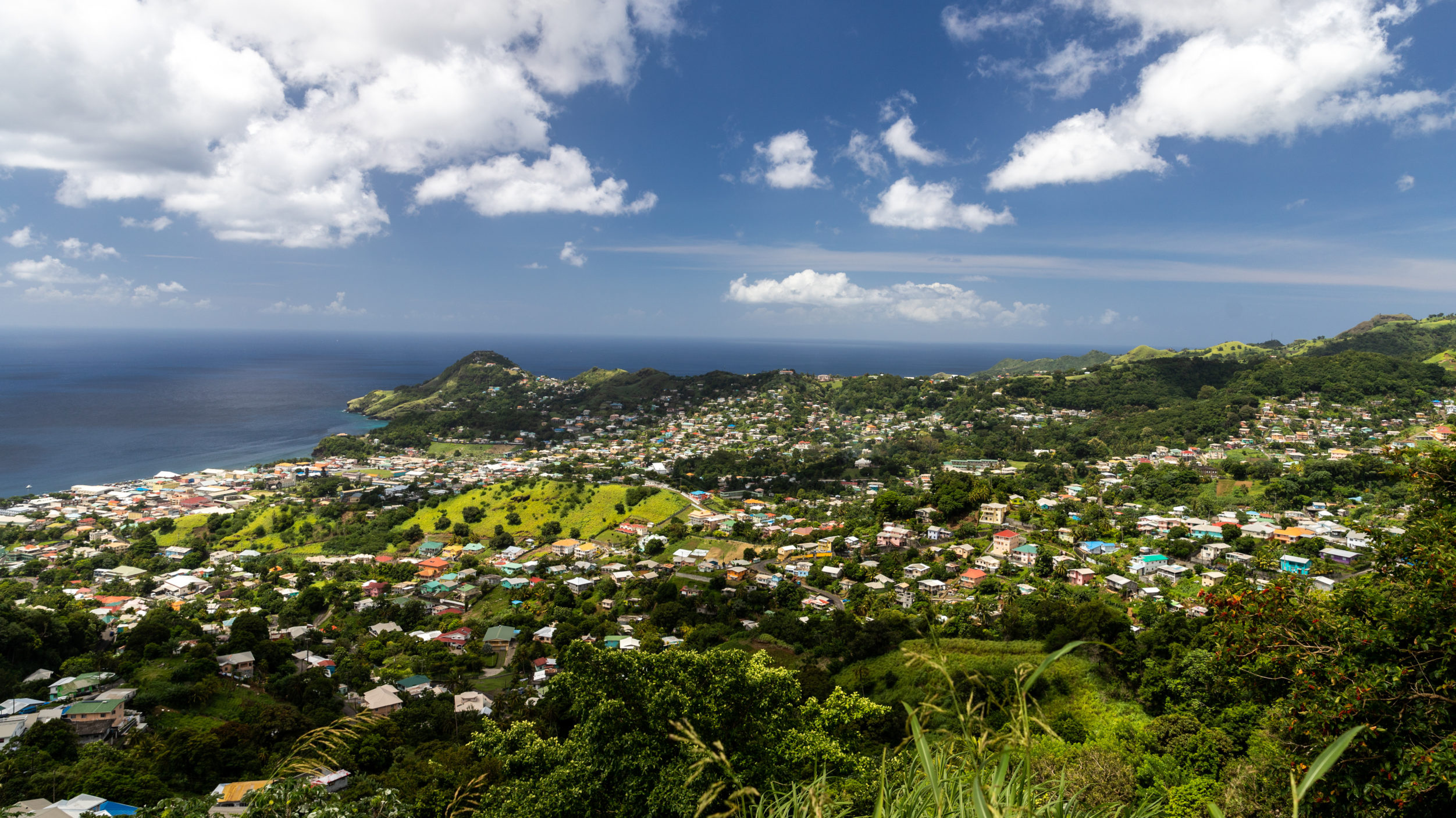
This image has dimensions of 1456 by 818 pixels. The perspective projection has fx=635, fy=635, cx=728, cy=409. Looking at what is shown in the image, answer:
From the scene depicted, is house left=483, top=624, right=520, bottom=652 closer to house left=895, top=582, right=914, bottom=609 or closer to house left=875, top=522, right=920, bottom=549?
house left=895, top=582, right=914, bottom=609

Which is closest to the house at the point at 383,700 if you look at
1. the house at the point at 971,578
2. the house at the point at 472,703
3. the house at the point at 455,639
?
the house at the point at 472,703

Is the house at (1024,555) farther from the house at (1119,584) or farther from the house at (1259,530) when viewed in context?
the house at (1259,530)

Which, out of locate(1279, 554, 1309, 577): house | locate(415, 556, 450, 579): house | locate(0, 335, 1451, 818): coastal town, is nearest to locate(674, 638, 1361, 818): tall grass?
locate(0, 335, 1451, 818): coastal town

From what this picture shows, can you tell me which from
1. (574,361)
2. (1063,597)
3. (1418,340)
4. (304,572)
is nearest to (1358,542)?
(1063,597)

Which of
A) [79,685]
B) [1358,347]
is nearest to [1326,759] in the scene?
[79,685]

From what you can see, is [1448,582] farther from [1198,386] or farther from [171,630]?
[1198,386]
